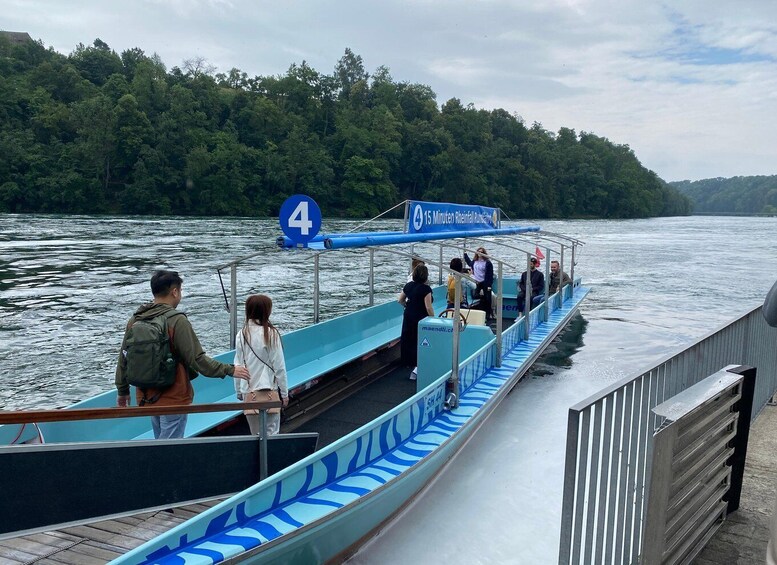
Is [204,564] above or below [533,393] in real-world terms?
above

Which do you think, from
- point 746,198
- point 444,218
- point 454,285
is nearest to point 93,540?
point 454,285

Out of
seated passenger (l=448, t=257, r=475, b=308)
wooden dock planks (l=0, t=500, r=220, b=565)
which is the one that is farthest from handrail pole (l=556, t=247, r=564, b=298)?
wooden dock planks (l=0, t=500, r=220, b=565)

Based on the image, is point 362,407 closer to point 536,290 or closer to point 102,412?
point 102,412

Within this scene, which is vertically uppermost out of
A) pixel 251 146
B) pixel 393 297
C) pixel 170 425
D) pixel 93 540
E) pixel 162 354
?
pixel 251 146

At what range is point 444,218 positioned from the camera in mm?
8672

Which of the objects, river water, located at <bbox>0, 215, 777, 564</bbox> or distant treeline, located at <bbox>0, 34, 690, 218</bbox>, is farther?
distant treeline, located at <bbox>0, 34, 690, 218</bbox>

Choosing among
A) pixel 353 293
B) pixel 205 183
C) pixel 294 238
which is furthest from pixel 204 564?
pixel 205 183

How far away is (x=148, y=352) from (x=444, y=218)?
5.13 meters

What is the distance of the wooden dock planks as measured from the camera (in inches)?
145

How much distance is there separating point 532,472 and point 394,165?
72.2 metres

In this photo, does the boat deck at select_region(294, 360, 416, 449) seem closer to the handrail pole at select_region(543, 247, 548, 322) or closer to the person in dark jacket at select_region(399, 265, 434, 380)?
the person in dark jacket at select_region(399, 265, 434, 380)

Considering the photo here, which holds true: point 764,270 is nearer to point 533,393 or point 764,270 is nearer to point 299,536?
point 533,393

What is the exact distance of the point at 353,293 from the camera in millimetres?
24172

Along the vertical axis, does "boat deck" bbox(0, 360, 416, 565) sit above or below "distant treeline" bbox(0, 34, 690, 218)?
below
